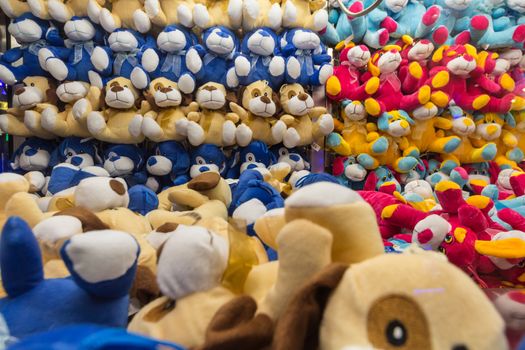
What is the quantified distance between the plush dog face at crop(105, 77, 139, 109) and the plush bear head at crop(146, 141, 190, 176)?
0.17m

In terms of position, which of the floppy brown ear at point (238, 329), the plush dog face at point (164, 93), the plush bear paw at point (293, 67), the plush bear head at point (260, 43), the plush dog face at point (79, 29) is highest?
the plush dog face at point (79, 29)

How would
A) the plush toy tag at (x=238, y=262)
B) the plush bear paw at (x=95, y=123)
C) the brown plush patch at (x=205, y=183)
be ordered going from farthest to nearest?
the plush bear paw at (x=95, y=123) → the brown plush patch at (x=205, y=183) → the plush toy tag at (x=238, y=262)

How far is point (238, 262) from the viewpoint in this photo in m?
0.42

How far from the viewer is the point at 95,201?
810 mm

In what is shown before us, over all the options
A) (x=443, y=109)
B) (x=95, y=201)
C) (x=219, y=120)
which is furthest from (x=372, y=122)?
(x=95, y=201)

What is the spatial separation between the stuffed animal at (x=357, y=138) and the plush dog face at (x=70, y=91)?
33.7 inches

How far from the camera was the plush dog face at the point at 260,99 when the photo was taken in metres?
1.31

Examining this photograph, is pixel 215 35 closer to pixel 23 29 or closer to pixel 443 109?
pixel 23 29

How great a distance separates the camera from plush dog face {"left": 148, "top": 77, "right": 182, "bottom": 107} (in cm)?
128

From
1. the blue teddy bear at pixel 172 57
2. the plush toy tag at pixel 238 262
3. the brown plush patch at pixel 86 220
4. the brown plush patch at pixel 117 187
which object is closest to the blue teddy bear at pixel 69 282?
the plush toy tag at pixel 238 262

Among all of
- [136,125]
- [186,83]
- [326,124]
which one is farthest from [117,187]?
[326,124]

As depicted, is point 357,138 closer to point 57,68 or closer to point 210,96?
point 210,96

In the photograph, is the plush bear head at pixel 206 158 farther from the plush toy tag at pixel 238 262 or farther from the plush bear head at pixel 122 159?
the plush toy tag at pixel 238 262

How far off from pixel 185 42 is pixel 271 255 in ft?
3.24
